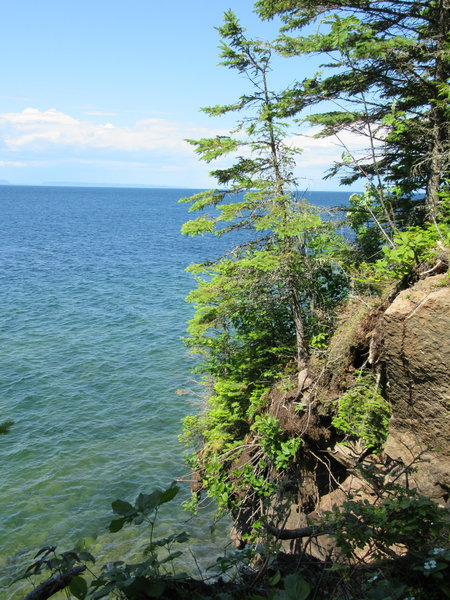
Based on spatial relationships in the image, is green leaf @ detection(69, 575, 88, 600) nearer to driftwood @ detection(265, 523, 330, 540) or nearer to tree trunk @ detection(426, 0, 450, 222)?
driftwood @ detection(265, 523, 330, 540)

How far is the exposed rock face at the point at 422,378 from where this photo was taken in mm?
6078

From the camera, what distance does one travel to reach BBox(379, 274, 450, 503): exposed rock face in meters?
6.08

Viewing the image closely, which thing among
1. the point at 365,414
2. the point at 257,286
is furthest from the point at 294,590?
the point at 257,286

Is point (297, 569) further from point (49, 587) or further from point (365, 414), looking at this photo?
point (365, 414)

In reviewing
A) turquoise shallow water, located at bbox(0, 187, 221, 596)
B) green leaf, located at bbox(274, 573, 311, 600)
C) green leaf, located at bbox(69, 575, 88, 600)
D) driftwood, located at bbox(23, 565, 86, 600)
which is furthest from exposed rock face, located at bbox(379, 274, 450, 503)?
turquoise shallow water, located at bbox(0, 187, 221, 596)

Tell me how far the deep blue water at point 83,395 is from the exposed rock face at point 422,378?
22.6 ft

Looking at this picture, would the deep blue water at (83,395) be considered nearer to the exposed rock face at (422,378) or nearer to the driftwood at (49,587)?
the exposed rock face at (422,378)

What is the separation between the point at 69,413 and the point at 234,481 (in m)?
8.27

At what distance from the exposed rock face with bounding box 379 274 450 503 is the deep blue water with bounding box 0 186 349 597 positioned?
6895mm

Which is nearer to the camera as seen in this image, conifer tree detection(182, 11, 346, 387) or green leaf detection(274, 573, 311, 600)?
green leaf detection(274, 573, 311, 600)

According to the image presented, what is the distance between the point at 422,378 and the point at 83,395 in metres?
13.6

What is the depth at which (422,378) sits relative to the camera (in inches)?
252

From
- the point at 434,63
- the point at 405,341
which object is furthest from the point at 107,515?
the point at 434,63

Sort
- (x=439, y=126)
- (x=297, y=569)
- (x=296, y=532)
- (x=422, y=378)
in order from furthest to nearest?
1. (x=439, y=126)
2. (x=422, y=378)
3. (x=296, y=532)
4. (x=297, y=569)
